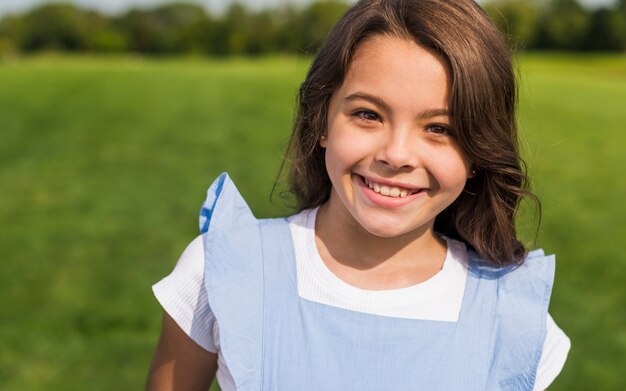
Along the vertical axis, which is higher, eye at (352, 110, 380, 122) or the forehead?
the forehead

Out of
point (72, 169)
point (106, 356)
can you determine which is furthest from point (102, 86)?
point (106, 356)

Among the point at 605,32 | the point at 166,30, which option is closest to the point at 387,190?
the point at 605,32

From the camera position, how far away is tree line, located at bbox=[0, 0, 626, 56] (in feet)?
196

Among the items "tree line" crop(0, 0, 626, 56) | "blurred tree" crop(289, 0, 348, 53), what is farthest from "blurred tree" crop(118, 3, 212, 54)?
"blurred tree" crop(289, 0, 348, 53)

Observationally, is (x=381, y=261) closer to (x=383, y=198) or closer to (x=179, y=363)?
(x=383, y=198)

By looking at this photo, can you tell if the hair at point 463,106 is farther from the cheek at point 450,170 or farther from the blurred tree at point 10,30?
the blurred tree at point 10,30

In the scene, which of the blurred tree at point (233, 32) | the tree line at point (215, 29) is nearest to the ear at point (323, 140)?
the tree line at point (215, 29)

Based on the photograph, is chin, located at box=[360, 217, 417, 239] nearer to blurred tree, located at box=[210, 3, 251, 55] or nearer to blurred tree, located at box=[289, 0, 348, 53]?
blurred tree, located at box=[289, 0, 348, 53]

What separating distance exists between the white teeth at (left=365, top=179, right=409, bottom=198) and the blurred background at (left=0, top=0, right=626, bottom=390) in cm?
53

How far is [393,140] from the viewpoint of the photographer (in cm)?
157

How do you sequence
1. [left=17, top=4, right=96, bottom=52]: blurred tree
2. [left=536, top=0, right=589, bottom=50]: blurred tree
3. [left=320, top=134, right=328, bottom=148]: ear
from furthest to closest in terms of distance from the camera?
[left=17, top=4, right=96, bottom=52]: blurred tree → [left=536, top=0, right=589, bottom=50]: blurred tree → [left=320, top=134, right=328, bottom=148]: ear

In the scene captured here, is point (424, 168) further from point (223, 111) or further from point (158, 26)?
point (158, 26)

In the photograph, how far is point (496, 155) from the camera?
1726 millimetres

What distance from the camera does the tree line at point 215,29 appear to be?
59844 millimetres
